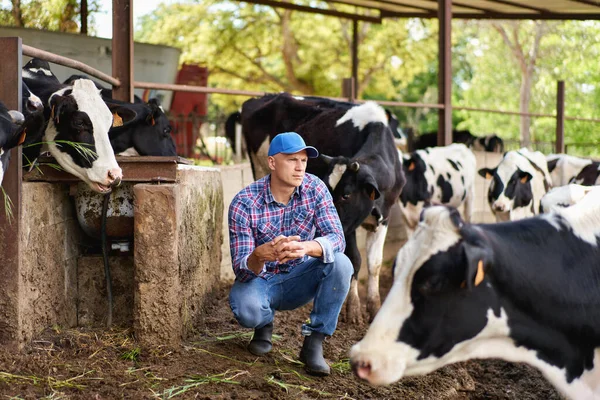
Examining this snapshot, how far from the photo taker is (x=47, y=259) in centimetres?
456

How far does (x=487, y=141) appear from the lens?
52.5 feet

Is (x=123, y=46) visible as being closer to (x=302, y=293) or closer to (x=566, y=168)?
(x=302, y=293)

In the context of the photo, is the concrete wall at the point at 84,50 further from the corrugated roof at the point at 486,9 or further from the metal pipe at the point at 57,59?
the metal pipe at the point at 57,59

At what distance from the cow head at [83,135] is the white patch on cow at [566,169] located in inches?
276

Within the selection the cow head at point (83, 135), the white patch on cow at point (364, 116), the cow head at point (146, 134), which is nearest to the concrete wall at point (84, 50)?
the cow head at point (146, 134)

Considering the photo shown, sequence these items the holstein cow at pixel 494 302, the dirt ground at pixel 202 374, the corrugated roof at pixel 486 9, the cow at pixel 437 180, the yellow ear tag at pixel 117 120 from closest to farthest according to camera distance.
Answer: the holstein cow at pixel 494 302, the dirt ground at pixel 202 374, the yellow ear tag at pixel 117 120, the cow at pixel 437 180, the corrugated roof at pixel 486 9

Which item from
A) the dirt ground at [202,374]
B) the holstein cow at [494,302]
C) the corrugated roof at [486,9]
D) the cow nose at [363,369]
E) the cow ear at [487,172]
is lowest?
the dirt ground at [202,374]

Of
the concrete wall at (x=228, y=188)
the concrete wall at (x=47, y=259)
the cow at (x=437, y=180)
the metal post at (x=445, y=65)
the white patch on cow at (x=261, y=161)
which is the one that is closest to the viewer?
the concrete wall at (x=47, y=259)

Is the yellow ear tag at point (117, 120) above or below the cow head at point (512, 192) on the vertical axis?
above

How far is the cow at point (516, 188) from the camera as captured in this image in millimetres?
9445

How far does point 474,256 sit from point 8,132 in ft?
8.09

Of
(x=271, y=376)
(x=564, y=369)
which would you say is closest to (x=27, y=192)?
(x=271, y=376)

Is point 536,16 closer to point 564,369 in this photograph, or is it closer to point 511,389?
point 511,389

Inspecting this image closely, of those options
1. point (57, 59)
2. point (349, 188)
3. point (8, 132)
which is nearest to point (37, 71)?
point (57, 59)
